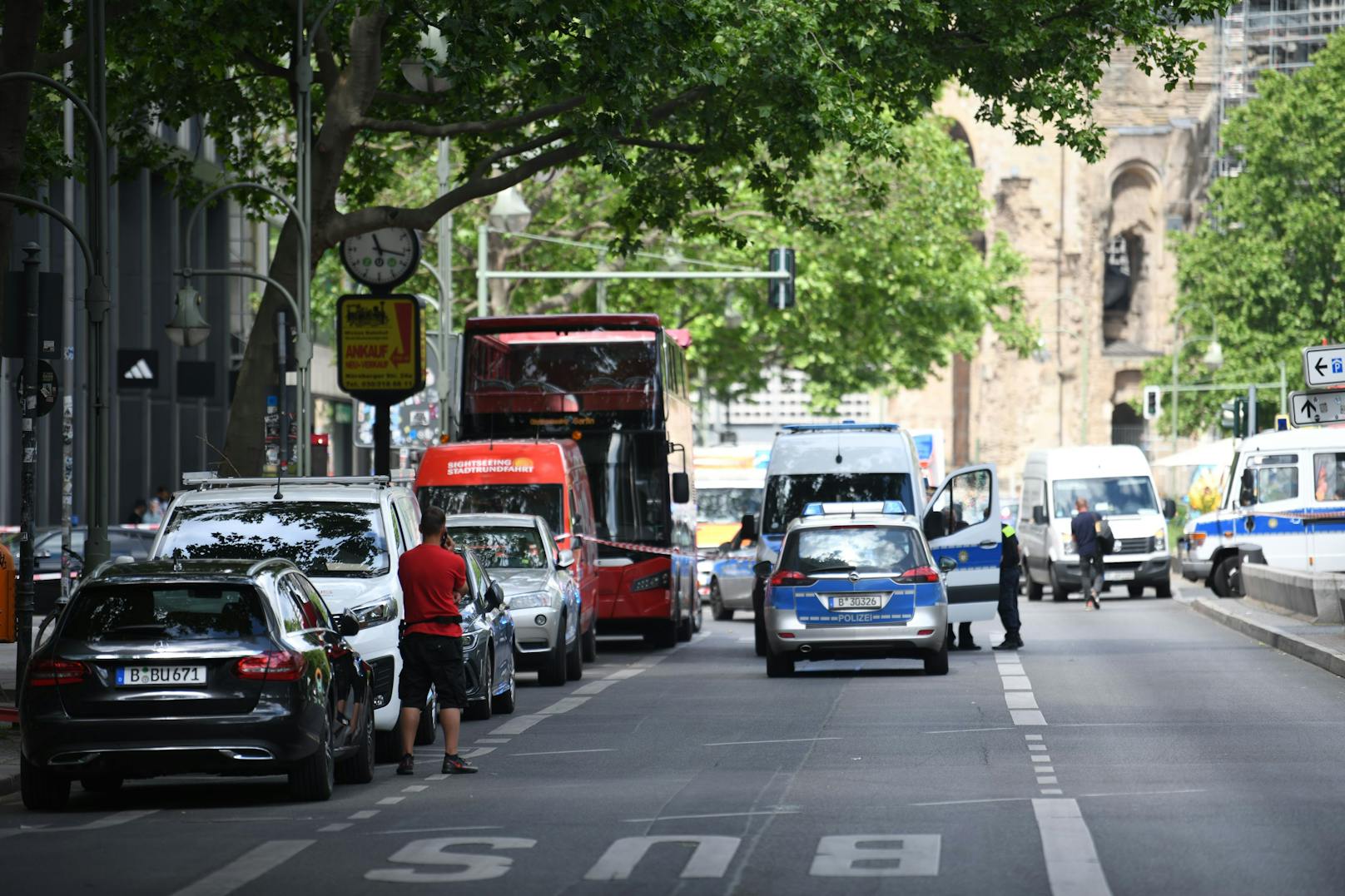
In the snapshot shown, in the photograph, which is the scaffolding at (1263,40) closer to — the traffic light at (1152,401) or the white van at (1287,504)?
the traffic light at (1152,401)

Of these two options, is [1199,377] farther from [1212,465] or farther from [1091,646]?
[1091,646]

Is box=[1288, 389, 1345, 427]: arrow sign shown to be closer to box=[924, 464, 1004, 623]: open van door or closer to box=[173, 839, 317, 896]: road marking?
box=[924, 464, 1004, 623]: open van door

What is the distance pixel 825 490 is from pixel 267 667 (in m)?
19.0

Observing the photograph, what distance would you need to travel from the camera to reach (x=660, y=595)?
3006 centimetres

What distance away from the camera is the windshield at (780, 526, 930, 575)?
78.2 feet

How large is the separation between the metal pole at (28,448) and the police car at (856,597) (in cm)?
789

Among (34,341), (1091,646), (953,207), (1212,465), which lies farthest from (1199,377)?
(34,341)

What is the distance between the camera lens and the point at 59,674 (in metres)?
12.8

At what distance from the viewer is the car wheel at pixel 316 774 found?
1320cm

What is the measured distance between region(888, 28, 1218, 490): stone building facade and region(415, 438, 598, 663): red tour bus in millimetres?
68729

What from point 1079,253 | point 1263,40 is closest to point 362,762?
point 1263,40

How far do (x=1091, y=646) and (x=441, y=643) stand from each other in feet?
51.7

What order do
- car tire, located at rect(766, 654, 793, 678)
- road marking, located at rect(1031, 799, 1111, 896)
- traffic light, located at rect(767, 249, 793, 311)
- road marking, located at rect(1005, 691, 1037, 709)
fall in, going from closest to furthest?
road marking, located at rect(1031, 799, 1111, 896), road marking, located at rect(1005, 691, 1037, 709), car tire, located at rect(766, 654, 793, 678), traffic light, located at rect(767, 249, 793, 311)

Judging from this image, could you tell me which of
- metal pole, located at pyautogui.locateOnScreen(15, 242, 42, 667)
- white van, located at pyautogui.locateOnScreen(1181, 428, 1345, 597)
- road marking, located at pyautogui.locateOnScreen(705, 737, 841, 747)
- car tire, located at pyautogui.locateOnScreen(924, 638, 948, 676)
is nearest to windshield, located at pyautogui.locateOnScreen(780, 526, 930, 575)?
car tire, located at pyautogui.locateOnScreen(924, 638, 948, 676)
